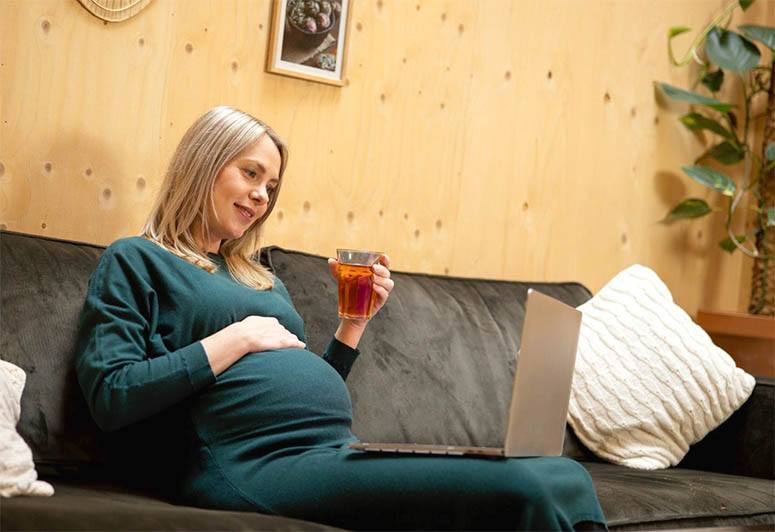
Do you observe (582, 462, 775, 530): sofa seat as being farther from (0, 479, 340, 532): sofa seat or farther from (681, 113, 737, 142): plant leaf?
(681, 113, 737, 142): plant leaf

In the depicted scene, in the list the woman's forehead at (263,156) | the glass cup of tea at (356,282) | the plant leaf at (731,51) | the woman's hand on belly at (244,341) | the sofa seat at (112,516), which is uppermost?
the plant leaf at (731,51)

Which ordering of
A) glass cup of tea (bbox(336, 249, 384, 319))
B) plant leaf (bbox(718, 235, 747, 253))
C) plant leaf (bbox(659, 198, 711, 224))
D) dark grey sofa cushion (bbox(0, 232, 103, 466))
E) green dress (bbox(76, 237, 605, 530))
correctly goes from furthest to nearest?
1. plant leaf (bbox(718, 235, 747, 253))
2. plant leaf (bbox(659, 198, 711, 224))
3. glass cup of tea (bbox(336, 249, 384, 319))
4. dark grey sofa cushion (bbox(0, 232, 103, 466))
5. green dress (bbox(76, 237, 605, 530))

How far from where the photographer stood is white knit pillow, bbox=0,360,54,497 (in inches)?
61.5

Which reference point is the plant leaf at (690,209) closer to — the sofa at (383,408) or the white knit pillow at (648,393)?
the sofa at (383,408)

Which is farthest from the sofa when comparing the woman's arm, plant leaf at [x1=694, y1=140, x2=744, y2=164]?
plant leaf at [x1=694, y1=140, x2=744, y2=164]

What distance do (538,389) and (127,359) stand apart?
684 millimetres

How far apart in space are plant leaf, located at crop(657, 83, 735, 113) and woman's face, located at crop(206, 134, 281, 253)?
188cm

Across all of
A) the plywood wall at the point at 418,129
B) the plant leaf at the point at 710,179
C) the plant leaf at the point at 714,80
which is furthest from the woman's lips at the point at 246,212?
the plant leaf at the point at 714,80

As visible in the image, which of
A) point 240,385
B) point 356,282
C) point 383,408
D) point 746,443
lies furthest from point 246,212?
point 746,443

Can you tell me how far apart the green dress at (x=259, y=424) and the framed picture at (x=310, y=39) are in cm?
88

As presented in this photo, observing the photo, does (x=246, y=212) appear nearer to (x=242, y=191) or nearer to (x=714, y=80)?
(x=242, y=191)

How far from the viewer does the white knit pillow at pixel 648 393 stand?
2627 millimetres

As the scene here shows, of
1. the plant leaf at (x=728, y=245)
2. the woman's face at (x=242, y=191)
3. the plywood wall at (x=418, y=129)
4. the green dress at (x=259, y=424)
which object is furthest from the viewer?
the plant leaf at (x=728, y=245)

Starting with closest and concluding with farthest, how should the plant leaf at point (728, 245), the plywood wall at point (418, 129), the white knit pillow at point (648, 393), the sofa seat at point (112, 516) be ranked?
the sofa seat at point (112, 516), the plywood wall at point (418, 129), the white knit pillow at point (648, 393), the plant leaf at point (728, 245)
